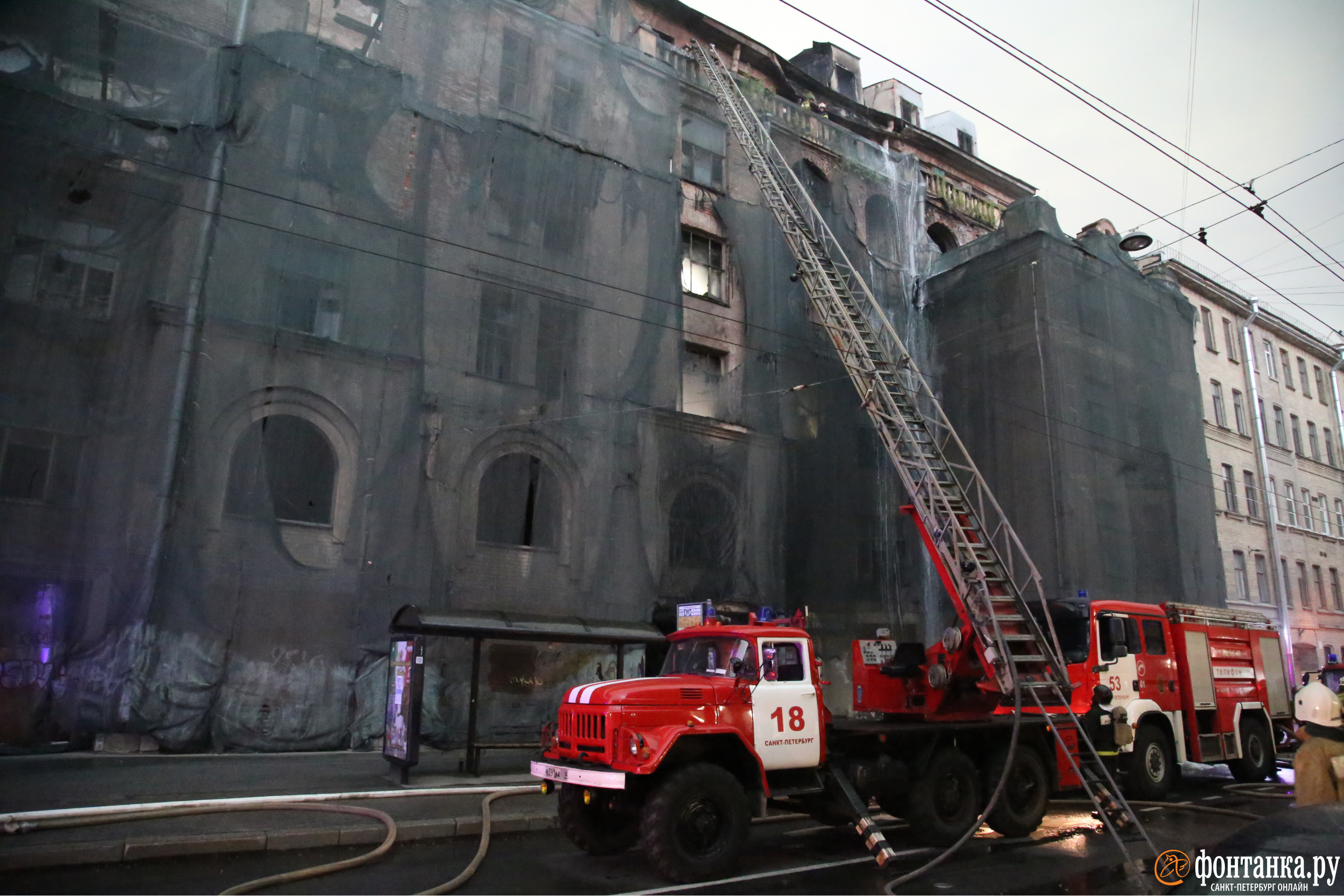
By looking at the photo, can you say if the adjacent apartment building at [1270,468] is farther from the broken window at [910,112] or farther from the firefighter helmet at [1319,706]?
the firefighter helmet at [1319,706]

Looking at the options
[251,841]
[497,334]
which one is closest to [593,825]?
[251,841]

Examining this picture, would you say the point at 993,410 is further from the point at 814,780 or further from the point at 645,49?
the point at 814,780

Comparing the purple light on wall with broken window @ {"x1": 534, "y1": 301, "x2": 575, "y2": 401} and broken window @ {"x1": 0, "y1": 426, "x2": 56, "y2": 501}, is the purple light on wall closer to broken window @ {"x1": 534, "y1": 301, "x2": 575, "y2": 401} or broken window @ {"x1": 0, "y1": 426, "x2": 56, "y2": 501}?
broken window @ {"x1": 0, "y1": 426, "x2": 56, "y2": 501}

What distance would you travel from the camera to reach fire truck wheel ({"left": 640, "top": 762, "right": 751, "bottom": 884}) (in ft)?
23.9

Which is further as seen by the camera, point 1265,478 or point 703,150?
point 1265,478

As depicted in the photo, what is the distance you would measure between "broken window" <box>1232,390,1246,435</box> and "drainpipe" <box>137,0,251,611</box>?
38.6 m

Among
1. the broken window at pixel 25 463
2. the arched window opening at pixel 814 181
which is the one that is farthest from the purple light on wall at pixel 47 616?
the arched window opening at pixel 814 181

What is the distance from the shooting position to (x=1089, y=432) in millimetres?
24406

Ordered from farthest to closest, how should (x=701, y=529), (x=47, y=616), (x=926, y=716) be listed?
(x=701, y=529), (x=47, y=616), (x=926, y=716)

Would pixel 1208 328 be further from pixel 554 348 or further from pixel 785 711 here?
pixel 785 711

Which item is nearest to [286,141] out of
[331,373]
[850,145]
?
[331,373]

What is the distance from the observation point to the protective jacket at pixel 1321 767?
645 centimetres

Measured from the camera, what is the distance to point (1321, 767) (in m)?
6.53

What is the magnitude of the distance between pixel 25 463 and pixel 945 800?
14598 millimetres
